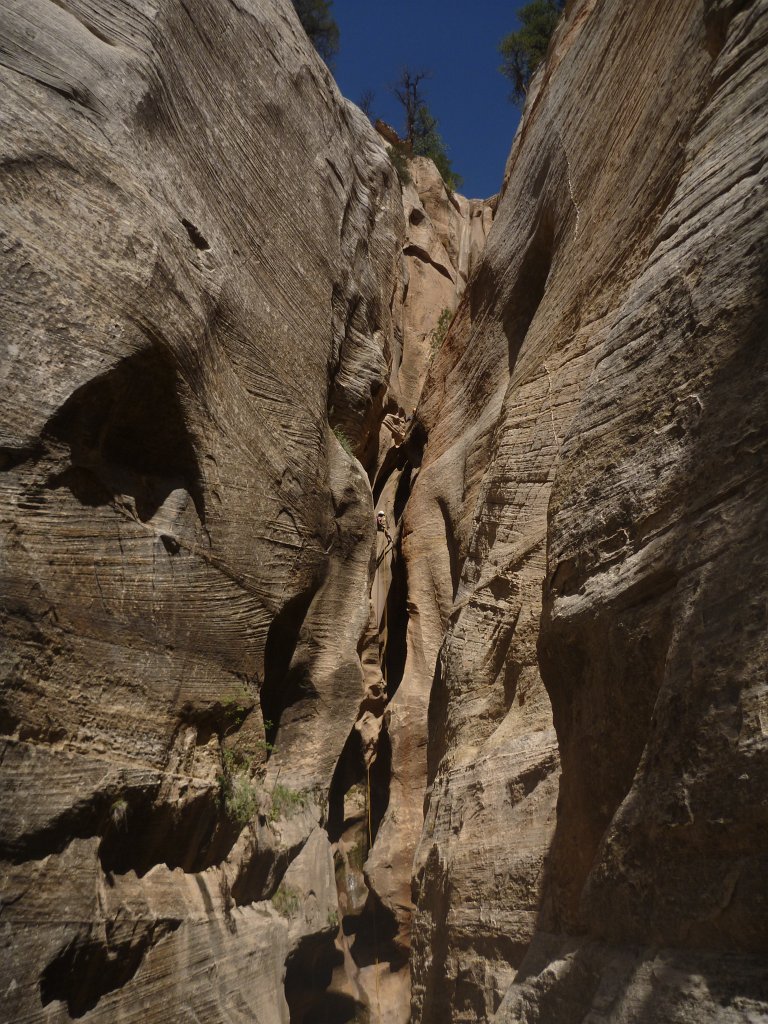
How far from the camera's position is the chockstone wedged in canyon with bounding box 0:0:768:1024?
9.16ft

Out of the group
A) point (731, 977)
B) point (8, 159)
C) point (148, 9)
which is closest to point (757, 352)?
point (731, 977)

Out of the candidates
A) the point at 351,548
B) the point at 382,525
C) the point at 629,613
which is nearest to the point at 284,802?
the point at 351,548

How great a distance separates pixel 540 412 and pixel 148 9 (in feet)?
14.5

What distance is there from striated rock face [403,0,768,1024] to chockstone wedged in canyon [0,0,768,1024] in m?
0.02

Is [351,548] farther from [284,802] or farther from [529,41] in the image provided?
[529,41]

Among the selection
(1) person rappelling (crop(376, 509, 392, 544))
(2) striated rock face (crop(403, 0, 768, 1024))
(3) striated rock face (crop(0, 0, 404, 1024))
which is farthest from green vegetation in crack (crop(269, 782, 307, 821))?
(1) person rappelling (crop(376, 509, 392, 544))

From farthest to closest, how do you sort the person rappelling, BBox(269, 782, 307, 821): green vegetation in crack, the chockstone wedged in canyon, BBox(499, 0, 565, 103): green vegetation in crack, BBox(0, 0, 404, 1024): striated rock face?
BBox(499, 0, 565, 103): green vegetation in crack
the person rappelling
BBox(269, 782, 307, 821): green vegetation in crack
BBox(0, 0, 404, 1024): striated rock face
the chockstone wedged in canyon

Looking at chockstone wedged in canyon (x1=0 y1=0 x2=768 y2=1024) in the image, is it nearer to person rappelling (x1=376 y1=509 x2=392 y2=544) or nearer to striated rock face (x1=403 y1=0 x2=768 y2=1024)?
striated rock face (x1=403 y1=0 x2=768 y2=1024)

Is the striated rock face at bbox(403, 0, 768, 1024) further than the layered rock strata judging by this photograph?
No

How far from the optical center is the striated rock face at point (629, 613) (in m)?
2.44

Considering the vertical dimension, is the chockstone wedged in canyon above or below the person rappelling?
below

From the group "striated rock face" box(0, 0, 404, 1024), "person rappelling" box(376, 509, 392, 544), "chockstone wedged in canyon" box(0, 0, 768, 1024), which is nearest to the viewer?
"chockstone wedged in canyon" box(0, 0, 768, 1024)

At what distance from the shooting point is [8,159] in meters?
4.89

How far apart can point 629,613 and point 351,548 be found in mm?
5268
